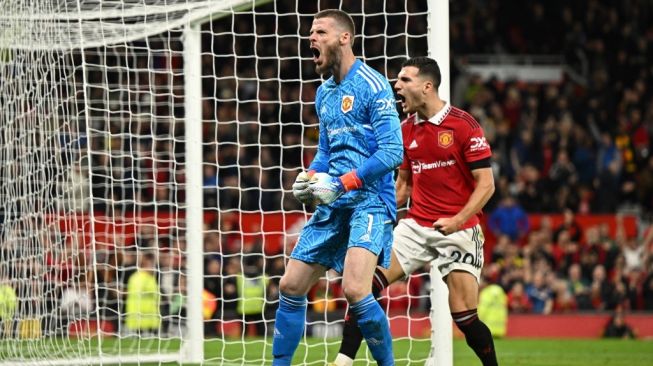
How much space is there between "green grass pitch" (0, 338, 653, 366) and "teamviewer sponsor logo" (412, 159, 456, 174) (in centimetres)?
178

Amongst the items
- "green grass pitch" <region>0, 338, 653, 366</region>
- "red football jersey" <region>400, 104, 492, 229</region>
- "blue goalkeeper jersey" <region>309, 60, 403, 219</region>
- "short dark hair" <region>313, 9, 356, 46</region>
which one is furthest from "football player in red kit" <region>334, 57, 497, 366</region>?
"green grass pitch" <region>0, 338, 653, 366</region>

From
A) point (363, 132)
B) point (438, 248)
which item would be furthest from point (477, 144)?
point (363, 132)

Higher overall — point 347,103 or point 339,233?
point 347,103

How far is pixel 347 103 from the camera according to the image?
6.69 meters

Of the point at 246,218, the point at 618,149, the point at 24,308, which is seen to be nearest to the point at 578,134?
the point at 618,149

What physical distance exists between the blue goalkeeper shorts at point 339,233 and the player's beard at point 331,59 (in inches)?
31.2

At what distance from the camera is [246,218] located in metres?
16.1

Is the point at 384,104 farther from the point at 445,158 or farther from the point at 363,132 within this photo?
the point at 445,158

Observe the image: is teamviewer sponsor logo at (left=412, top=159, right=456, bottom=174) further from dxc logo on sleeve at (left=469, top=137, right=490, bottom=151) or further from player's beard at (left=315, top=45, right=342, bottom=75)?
player's beard at (left=315, top=45, right=342, bottom=75)

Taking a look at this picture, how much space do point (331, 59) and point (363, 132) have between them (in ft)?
1.51

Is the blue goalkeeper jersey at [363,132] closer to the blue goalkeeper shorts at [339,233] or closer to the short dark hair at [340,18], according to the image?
the blue goalkeeper shorts at [339,233]

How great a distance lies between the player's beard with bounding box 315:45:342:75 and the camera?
22.1ft

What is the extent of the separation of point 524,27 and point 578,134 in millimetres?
4147

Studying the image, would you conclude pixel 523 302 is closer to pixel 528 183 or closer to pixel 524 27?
pixel 528 183
